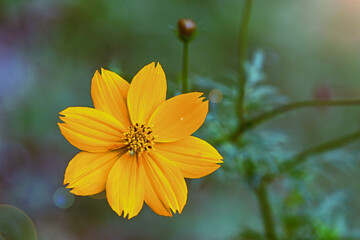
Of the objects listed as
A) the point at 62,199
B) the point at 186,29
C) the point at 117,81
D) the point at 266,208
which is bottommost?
the point at 62,199

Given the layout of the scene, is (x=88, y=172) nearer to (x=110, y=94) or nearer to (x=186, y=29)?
(x=110, y=94)

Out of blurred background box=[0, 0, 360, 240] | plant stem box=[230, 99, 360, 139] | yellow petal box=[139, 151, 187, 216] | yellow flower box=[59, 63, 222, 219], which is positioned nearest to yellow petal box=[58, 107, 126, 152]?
yellow flower box=[59, 63, 222, 219]

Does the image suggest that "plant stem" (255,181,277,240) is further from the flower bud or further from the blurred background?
the flower bud

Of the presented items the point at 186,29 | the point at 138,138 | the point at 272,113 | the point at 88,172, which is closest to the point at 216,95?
the point at 272,113

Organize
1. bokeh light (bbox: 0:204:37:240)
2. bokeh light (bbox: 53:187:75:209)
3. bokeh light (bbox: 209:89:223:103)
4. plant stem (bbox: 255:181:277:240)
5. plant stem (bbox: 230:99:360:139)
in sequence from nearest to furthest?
plant stem (bbox: 230:99:360:139) < bokeh light (bbox: 0:204:37:240) < bokeh light (bbox: 209:89:223:103) < plant stem (bbox: 255:181:277:240) < bokeh light (bbox: 53:187:75:209)

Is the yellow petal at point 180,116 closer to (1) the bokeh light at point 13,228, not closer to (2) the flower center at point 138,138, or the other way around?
(2) the flower center at point 138,138

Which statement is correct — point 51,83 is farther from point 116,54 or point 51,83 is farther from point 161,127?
point 161,127

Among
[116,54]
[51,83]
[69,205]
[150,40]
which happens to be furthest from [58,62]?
[69,205]
